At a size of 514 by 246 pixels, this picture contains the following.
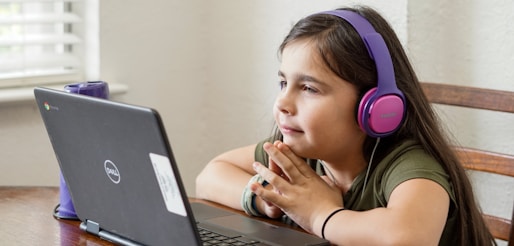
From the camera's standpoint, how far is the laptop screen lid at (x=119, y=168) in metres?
1.08

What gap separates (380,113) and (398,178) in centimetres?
11

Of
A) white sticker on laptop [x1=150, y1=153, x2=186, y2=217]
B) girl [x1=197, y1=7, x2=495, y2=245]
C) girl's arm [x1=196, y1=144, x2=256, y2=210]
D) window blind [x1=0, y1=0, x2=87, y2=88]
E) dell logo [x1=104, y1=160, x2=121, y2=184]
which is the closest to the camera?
white sticker on laptop [x1=150, y1=153, x2=186, y2=217]

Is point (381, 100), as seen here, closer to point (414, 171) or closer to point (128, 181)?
point (414, 171)

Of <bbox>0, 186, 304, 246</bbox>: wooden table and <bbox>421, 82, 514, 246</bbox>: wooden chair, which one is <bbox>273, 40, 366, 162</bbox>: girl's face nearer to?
<bbox>0, 186, 304, 246</bbox>: wooden table

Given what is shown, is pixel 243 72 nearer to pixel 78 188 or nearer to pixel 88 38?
pixel 88 38

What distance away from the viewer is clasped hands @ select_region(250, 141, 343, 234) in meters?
1.35

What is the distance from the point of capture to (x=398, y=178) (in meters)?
1.35

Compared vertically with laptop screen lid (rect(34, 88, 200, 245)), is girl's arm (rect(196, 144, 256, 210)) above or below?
below

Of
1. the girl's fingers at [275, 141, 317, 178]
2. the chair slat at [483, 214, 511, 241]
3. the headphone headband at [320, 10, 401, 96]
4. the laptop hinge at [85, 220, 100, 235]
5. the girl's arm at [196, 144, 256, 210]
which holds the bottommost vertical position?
the chair slat at [483, 214, 511, 241]

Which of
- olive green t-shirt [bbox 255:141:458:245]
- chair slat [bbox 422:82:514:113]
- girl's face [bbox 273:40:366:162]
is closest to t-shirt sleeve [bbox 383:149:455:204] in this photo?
olive green t-shirt [bbox 255:141:458:245]

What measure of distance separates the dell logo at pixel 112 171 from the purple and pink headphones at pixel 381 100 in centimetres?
42

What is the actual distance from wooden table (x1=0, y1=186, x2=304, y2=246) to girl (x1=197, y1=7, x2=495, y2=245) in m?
0.13

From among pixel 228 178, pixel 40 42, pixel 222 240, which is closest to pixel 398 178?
pixel 222 240

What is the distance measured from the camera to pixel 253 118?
8.46 feet
